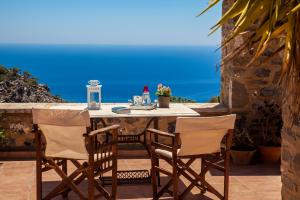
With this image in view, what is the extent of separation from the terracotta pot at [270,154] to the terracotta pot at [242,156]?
125 millimetres

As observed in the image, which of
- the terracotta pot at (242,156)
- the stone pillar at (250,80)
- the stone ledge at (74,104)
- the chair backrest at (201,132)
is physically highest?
the stone pillar at (250,80)

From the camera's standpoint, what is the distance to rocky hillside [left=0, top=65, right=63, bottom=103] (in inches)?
563

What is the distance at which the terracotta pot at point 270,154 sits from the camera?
6008mm

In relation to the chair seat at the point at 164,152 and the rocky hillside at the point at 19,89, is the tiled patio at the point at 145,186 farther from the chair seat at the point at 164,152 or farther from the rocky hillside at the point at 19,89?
the rocky hillside at the point at 19,89

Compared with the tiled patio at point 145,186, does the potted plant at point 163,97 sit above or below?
above

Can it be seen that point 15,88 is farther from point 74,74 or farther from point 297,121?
point 74,74

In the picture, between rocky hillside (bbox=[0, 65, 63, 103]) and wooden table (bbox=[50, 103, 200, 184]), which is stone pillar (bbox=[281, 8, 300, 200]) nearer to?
wooden table (bbox=[50, 103, 200, 184])

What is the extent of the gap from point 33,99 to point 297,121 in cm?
1224

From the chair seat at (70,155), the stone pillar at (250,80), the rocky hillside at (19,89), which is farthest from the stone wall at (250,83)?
the rocky hillside at (19,89)

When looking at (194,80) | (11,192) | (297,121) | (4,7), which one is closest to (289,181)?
(297,121)

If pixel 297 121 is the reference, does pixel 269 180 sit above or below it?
below

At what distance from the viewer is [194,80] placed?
2677 inches

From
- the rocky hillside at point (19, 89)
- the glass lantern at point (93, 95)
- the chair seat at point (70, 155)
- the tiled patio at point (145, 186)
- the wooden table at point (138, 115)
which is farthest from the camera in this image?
the rocky hillside at point (19, 89)

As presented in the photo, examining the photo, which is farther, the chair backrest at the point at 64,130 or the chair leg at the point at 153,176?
the chair leg at the point at 153,176
